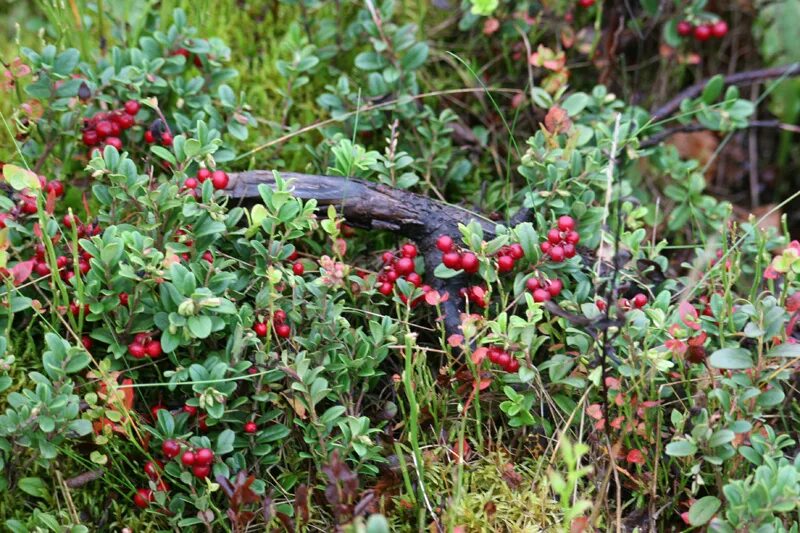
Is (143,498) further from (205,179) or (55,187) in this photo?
(55,187)

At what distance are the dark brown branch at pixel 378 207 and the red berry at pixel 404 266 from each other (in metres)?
0.10

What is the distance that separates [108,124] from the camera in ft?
8.75

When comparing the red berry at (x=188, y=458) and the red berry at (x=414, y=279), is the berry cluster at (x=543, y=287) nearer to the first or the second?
the red berry at (x=414, y=279)

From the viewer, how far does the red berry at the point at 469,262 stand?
2.33 m

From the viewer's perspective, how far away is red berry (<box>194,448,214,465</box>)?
2.06m

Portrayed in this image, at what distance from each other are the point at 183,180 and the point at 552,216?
113cm

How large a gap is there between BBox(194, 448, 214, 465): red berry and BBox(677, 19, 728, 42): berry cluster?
262 cm

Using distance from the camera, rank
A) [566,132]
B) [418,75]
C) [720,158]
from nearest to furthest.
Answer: [566,132], [418,75], [720,158]

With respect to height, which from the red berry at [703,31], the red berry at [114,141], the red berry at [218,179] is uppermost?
the red berry at [703,31]

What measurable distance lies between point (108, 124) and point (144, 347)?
2.88ft

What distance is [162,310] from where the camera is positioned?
2248 millimetres

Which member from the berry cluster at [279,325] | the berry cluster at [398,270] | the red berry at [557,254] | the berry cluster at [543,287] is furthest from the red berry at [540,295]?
the berry cluster at [279,325]

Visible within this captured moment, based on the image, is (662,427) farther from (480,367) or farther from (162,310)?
(162,310)

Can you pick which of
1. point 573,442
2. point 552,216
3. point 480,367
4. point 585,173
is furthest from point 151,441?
point 585,173
